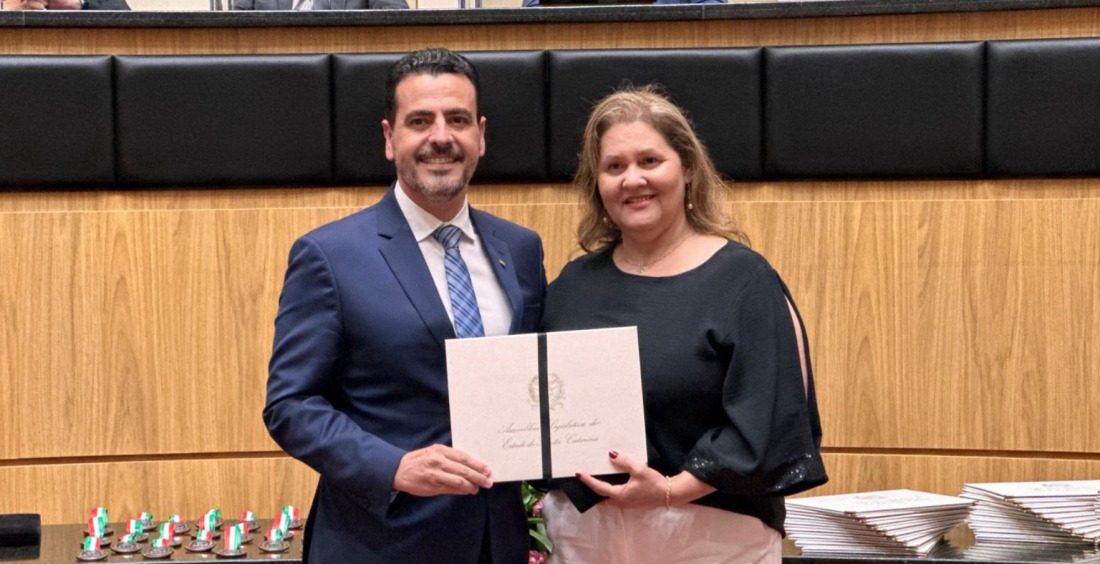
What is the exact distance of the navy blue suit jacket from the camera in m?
1.65

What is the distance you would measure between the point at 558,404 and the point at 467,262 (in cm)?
29

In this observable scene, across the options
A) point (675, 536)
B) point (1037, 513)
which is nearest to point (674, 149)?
point (675, 536)

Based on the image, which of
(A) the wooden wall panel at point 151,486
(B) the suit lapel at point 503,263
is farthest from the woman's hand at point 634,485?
(A) the wooden wall panel at point 151,486

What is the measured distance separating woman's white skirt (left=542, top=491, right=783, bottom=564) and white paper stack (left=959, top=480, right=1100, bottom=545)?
3.14ft

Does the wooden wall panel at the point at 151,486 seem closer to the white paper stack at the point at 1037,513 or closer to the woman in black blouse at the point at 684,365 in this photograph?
the woman in black blouse at the point at 684,365

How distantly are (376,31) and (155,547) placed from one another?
48.9 inches

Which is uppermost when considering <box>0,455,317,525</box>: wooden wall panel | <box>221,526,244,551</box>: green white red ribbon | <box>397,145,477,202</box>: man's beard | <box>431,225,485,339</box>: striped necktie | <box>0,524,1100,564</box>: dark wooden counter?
<box>397,145,477,202</box>: man's beard

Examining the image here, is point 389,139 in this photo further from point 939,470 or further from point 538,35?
point 939,470

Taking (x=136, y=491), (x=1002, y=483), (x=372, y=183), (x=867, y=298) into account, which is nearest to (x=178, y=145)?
(x=372, y=183)

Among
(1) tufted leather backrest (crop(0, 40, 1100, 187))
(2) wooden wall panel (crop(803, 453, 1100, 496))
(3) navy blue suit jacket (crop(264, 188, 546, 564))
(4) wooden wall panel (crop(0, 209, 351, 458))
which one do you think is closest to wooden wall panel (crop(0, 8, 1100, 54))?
(1) tufted leather backrest (crop(0, 40, 1100, 187))

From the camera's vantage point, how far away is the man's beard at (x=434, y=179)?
175 cm

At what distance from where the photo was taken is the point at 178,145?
9.00ft

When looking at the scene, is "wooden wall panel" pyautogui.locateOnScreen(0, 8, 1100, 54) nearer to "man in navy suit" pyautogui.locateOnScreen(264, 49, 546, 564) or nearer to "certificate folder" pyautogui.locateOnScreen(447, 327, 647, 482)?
"man in navy suit" pyautogui.locateOnScreen(264, 49, 546, 564)

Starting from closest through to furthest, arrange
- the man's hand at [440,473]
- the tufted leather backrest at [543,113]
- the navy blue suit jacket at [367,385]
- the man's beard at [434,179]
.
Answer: the man's hand at [440,473], the navy blue suit jacket at [367,385], the man's beard at [434,179], the tufted leather backrest at [543,113]
